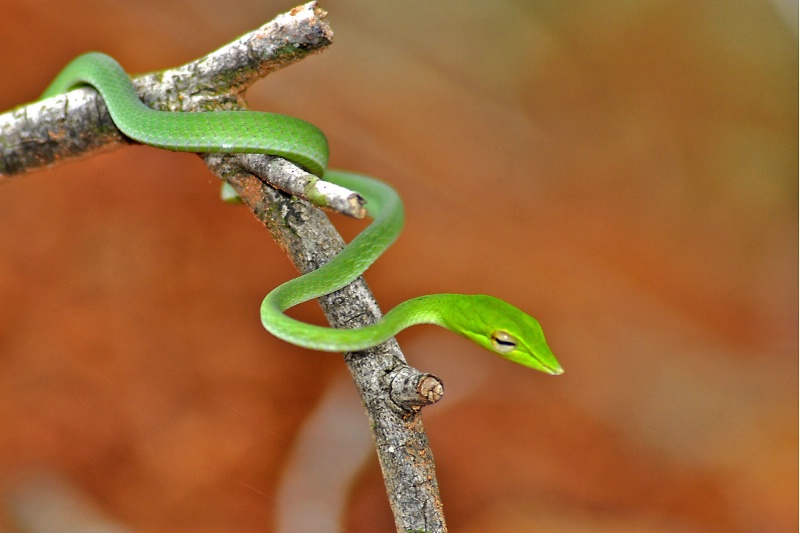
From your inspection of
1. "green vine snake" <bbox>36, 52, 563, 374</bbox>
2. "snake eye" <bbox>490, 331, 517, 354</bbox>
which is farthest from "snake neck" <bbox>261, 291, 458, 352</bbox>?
"snake eye" <bbox>490, 331, 517, 354</bbox>

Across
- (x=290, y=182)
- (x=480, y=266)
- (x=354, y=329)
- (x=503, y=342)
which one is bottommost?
(x=480, y=266)

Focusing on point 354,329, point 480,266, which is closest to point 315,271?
point 354,329

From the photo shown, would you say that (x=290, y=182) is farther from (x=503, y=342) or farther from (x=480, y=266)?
(x=480, y=266)

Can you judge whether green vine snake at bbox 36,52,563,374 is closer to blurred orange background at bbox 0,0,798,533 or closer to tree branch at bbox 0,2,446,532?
tree branch at bbox 0,2,446,532

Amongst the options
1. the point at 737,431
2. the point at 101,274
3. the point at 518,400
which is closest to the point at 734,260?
the point at 737,431

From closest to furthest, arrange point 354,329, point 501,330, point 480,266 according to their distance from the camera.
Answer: point 354,329, point 501,330, point 480,266

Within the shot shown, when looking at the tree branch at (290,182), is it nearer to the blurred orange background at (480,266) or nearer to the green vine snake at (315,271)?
the green vine snake at (315,271)
